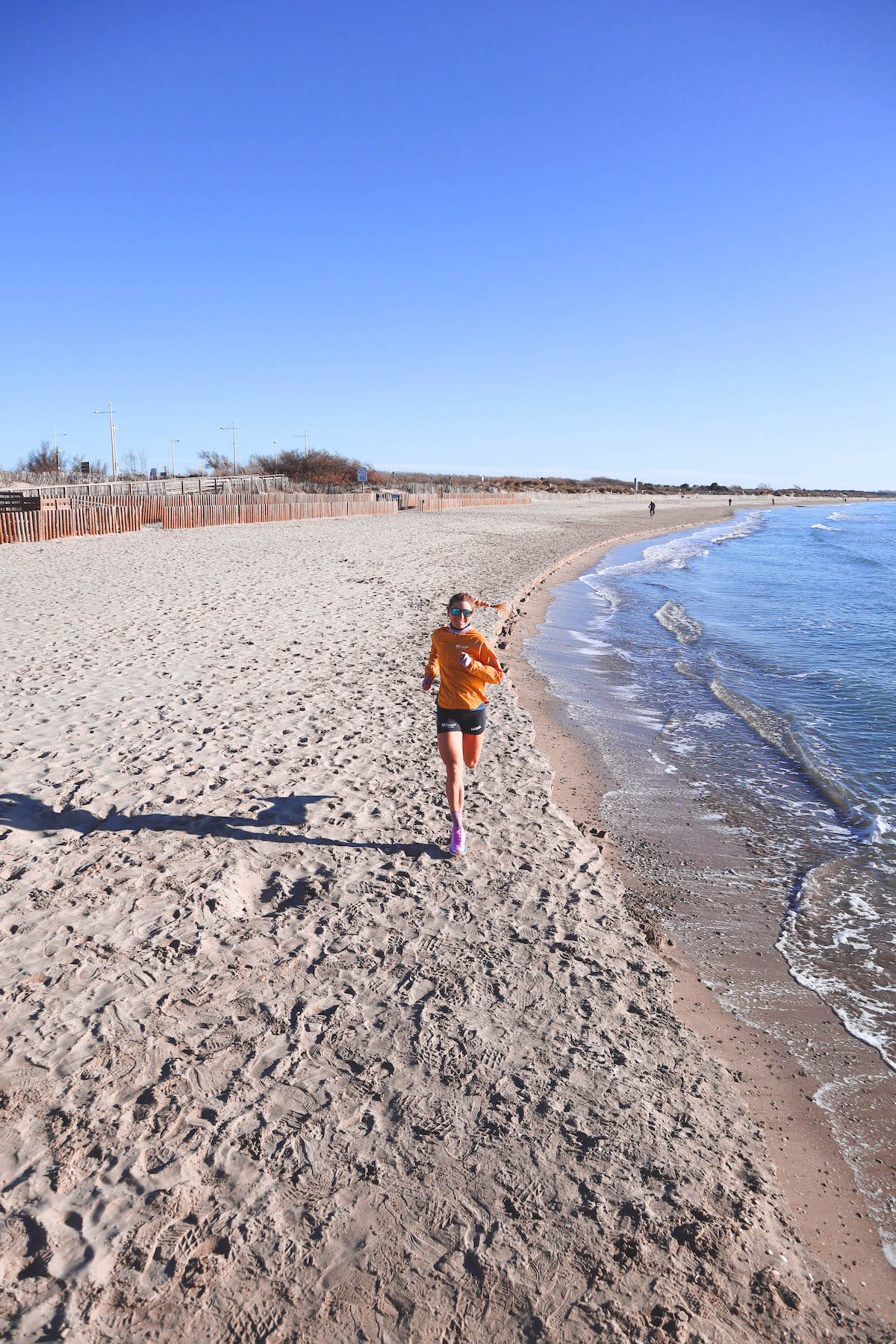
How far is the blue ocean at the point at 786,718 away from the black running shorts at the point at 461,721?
2505mm

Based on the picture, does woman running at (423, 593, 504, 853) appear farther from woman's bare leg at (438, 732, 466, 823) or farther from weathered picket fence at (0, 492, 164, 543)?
weathered picket fence at (0, 492, 164, 543)

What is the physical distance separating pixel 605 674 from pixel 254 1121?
10.3m

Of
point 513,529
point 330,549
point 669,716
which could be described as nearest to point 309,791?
point 669,716

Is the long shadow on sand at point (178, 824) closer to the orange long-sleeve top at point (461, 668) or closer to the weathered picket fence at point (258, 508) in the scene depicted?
the orange long-sleeve top at point (461, 668)

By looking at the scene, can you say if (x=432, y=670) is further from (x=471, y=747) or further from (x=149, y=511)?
(x=149, y=511)

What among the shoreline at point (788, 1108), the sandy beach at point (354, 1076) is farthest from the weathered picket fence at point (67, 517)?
the shoreline at point (788, 1108)

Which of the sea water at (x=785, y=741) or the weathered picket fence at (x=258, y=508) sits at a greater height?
the weathered picket fence at (x=258, y=508)

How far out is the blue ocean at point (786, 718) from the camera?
5.46 meters

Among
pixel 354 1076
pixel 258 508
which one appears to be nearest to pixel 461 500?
pixel 258 508

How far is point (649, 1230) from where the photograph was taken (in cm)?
287

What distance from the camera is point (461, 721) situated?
5.63 m

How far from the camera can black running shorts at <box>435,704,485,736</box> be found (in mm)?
5570

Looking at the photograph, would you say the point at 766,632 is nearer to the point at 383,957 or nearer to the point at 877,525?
the point at 383,957

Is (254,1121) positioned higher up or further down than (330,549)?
further down
